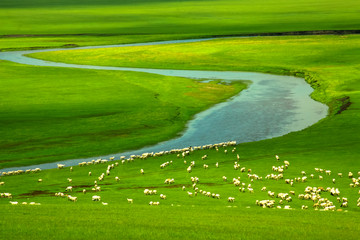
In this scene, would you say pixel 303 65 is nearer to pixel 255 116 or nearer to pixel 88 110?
pixel 255 116

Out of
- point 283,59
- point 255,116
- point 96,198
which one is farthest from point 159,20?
point 96,198

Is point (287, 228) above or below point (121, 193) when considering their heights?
above

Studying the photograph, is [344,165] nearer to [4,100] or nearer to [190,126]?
[190,126]

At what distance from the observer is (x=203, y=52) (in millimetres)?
85000

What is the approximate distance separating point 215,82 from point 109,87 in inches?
487

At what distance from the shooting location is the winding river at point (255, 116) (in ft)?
124

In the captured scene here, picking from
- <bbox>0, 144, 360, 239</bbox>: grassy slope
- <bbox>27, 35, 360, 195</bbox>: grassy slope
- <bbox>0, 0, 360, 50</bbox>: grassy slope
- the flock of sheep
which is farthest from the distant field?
<bbox>0, 0, 360, 50</bbox>: grassy slope

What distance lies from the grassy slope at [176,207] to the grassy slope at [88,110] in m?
5.48

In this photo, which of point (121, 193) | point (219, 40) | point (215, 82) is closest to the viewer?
point (121, 193)

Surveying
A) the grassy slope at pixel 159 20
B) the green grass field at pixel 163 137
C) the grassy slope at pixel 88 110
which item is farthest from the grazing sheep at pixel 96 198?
the grassy slope at pixel 159 20

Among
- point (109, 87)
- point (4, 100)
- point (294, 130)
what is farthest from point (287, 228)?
point (109, 87)

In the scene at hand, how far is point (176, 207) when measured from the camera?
20.7 metres

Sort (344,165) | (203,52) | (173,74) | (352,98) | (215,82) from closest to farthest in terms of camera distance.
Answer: (344,165) < (352,98) < (215,82) < (173,74) < (203,52)

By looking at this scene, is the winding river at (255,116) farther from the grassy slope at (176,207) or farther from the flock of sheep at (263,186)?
the grassy slope at (176,207)
